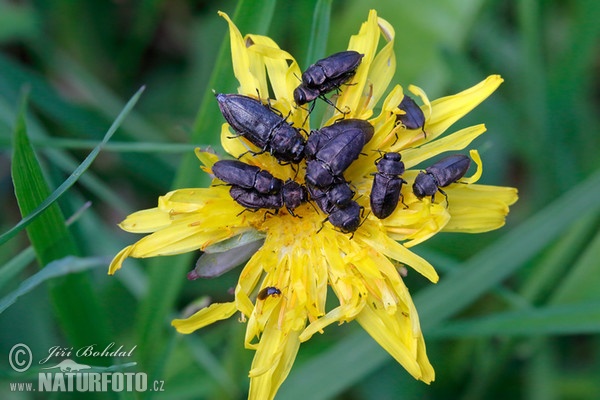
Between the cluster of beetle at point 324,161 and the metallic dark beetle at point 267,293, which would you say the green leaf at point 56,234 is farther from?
the metallic dark beetle at point 267,293

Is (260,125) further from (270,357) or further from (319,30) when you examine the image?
(270,357)

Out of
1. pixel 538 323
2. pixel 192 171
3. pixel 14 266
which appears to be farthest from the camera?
pixel 538 323

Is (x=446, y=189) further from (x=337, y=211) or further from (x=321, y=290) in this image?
(x=321, y=290)

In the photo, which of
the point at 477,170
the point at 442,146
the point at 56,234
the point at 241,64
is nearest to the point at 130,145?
the point at 56,234

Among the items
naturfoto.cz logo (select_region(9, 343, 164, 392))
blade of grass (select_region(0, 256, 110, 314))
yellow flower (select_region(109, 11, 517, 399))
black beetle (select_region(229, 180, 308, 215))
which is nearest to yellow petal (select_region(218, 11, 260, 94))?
yellow flower (select_region(109, 11, 517, 399))

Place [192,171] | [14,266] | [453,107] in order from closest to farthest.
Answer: [453,107], [14,266], [192,171]

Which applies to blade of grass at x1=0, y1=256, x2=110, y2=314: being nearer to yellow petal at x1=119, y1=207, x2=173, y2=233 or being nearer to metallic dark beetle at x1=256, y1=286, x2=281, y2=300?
yellow petal at x1=119, y1=207, x2=173, y2=233

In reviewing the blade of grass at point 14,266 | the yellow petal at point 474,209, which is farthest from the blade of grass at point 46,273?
the yellow petal at point 474,209
